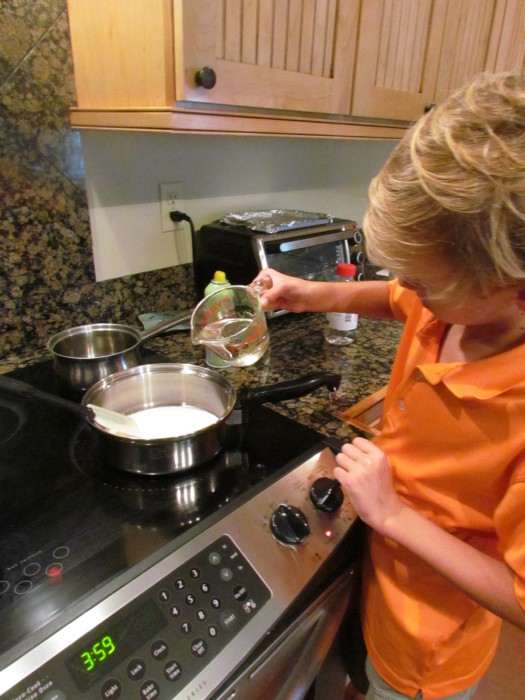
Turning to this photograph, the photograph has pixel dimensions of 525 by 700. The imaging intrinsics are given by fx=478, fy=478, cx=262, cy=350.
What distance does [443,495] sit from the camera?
59 centimetres

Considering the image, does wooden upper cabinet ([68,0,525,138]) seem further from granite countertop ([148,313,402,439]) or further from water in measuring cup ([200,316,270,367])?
granite countertop ([148,313,402,439])

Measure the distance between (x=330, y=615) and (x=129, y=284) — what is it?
31.3 inches

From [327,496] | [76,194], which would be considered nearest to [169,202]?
[76,194]

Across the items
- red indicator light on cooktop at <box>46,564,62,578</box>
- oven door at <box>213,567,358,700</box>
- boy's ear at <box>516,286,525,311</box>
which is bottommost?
oven door at <box>213,567,358,700</box>

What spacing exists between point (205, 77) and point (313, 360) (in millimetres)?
565

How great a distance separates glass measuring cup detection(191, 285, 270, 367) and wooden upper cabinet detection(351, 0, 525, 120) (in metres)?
0.44

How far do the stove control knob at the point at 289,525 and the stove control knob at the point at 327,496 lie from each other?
0.04m

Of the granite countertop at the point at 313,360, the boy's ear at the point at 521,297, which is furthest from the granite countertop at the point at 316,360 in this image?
the boy's ear at the point at 521,297

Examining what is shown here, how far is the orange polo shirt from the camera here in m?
0.52

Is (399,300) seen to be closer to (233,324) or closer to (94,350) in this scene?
(233,324)

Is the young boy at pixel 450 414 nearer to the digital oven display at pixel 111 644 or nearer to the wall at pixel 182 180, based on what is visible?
the digital oven display at pixel 111 644

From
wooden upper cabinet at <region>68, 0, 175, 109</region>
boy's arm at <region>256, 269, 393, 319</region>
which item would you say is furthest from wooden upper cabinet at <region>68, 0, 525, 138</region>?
boy's arm at <region>256, 269, 393, 319</region>

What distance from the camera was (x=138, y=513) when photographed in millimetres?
591

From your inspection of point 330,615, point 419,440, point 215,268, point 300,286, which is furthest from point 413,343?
Result: point 215,268
